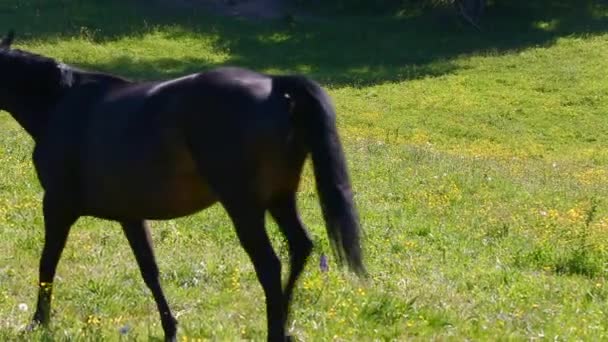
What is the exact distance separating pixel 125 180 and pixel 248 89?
1092 mm

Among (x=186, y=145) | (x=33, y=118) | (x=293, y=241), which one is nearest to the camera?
(x=186, y=145)

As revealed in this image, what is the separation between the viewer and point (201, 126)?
6.16 metres

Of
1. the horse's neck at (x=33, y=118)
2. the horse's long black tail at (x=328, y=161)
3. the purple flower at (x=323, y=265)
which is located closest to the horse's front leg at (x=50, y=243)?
the horse's neck at (x=33, y=118)

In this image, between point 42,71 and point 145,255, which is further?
point 42,71

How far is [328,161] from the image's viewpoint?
6.01 m

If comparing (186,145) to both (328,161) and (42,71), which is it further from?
(42,71)

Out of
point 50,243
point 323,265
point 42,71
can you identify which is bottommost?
point 323,265

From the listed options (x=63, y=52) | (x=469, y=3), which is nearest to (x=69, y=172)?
(x=63, y=52)

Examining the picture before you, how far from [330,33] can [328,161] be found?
33245 mm

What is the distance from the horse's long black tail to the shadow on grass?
2618 centimetres

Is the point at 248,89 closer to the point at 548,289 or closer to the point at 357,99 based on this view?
the point at 548,289

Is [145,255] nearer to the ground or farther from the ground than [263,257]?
nearer to the ground

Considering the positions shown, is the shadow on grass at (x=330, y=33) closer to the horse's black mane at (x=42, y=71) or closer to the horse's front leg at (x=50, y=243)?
the horse's black mane at (x=42, y=71)

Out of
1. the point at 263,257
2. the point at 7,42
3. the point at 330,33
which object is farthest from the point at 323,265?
the point at 330,33
